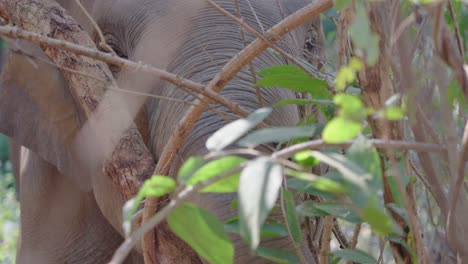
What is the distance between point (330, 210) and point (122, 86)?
1.00 metres

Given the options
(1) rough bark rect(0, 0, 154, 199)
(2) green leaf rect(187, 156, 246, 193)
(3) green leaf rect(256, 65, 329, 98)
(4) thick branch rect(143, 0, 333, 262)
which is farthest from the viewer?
(1) rough bark rect(0, 0, 154, 199)

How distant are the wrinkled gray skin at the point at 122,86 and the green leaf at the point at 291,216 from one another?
0.50ft

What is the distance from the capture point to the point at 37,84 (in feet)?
7.99

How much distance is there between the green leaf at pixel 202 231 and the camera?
1114 mm

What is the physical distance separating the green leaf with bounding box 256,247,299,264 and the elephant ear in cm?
121

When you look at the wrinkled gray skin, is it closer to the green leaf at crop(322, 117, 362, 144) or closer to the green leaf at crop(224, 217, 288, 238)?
the green leaf at crop(224, 217, 288, 238)

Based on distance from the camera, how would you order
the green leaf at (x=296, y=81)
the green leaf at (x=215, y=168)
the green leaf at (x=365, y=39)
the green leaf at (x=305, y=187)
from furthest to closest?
the green leaf at (x=296, y=81) → the green leaf at (x=305, y=187) → the green leaf at (x=215, y=168) → the green leaf at (x=365, y=39)

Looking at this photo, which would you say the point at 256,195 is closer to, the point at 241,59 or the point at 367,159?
the point at 367,159

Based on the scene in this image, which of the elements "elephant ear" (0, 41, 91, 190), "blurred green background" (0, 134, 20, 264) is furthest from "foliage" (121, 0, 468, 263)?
"blurred green background" (0, 134, 20, 264)

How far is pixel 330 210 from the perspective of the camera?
1287 mm

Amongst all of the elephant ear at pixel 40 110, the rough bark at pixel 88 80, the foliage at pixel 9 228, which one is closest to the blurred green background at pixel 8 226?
the foliage at pixel 9 228

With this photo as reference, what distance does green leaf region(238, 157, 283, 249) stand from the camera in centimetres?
93

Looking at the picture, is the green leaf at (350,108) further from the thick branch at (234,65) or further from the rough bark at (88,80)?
the rough bark at (88,80)

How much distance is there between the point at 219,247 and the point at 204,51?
854 millimetres
